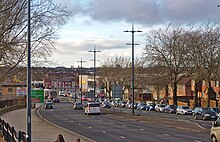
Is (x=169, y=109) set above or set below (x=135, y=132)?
above

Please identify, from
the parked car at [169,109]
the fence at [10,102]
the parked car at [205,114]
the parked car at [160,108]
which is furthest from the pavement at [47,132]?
the fence at [10,102]

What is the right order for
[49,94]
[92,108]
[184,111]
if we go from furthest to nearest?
1. [49,94]
2. [184,111]
3. [92,108]

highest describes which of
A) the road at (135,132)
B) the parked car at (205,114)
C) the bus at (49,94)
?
the bus at (49,94)

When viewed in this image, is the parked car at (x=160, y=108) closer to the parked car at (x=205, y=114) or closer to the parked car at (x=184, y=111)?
the parked car at (x=184, y=111)

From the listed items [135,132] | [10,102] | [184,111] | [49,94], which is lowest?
[135,132]

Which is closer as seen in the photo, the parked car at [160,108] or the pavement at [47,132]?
the pavement at [47,132]

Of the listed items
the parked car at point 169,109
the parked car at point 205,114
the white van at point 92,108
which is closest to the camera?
the parked car at point 205,114

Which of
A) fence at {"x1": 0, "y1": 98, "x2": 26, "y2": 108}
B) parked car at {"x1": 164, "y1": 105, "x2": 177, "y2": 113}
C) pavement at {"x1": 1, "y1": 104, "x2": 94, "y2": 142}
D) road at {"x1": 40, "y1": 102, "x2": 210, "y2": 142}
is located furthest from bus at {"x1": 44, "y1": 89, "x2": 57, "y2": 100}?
road at {"x1": 40, "y1": 102, "x2": 210, "y2": 142}

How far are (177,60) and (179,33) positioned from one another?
4.37 metres

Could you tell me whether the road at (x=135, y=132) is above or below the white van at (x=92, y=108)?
below

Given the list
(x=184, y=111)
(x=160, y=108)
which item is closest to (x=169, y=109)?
(x=160, y=108)

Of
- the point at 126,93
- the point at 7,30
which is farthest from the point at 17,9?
the point at 126,93

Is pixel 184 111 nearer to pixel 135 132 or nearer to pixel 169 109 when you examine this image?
pixel 169 109

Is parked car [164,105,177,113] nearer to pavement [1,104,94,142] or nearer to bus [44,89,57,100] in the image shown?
pavement [1,104,94,142]
